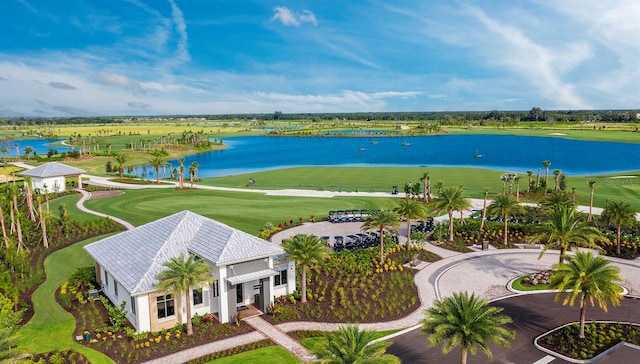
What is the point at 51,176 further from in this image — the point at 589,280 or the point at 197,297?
the point at 589,280

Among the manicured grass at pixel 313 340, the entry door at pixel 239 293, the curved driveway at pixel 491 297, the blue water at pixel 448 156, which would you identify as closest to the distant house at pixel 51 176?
the blue water at pixel 448 156

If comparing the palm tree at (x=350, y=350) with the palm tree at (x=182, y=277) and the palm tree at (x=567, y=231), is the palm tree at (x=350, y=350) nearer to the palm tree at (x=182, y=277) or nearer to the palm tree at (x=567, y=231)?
the palm tree at (x=182, y=277)

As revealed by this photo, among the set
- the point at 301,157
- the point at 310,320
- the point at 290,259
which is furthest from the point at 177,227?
the point at 301,157

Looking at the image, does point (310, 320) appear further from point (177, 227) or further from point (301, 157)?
point (301, 157)

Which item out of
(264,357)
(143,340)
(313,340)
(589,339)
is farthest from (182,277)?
(589,339)

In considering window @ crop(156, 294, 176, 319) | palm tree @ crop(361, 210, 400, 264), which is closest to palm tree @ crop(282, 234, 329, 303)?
window @ crop(156, 294, 176, 319)

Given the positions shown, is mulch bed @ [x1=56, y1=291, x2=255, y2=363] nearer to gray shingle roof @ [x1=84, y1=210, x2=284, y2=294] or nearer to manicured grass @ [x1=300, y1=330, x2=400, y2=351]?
gray shingle roof @ [x1=84, y1=210, x2=284, y2=294]
